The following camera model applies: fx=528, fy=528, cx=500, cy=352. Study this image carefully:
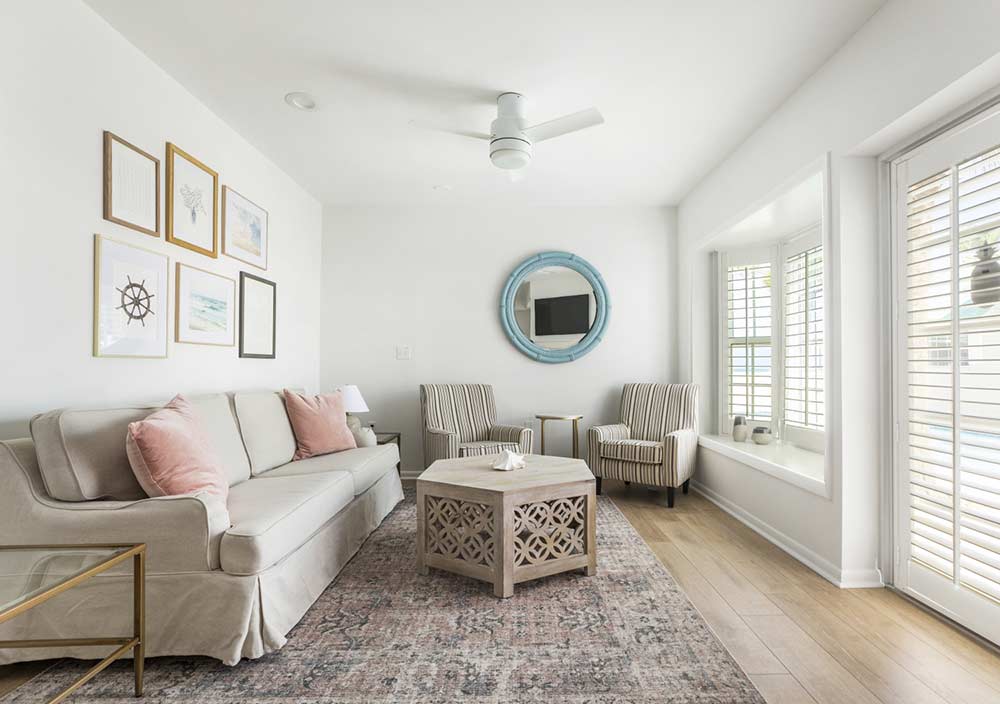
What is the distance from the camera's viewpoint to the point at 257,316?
382cm

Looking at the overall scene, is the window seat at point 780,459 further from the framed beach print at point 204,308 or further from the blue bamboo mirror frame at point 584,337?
the framed beach print at point 204,308

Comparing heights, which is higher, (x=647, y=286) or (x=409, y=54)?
(x=409, y=54)

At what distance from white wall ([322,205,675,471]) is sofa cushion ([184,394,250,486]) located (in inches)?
81.1

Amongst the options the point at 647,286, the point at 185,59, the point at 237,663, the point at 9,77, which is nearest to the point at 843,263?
the point at 647,286

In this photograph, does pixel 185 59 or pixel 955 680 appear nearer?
pixel 955 680

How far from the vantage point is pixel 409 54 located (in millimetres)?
2600

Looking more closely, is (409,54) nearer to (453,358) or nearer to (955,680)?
(453,358)

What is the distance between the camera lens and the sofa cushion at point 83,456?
6.29 ft

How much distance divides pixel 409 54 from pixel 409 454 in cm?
347

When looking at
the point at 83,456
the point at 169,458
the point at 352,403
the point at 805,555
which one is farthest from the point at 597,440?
the point at 83,456

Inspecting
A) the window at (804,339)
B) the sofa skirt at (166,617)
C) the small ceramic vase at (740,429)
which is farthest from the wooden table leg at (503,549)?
the small ceramic vase at (740,429)

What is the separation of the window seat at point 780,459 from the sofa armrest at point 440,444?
207 centimetres

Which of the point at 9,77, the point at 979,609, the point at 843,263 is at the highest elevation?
the point at 9,77

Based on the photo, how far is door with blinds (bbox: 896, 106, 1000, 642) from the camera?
6.46 ft
